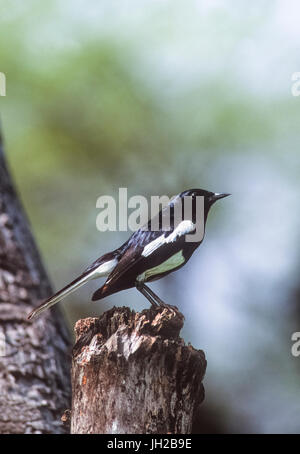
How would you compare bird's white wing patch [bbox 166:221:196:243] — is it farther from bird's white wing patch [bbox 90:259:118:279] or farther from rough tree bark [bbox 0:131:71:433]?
rough tree bark [bbox 0:131:71:433]

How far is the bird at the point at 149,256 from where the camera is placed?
2.83 meters

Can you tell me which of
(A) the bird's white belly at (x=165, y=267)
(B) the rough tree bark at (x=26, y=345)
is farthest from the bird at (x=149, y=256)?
(B) the rough tree bark at (x=26, y=345)

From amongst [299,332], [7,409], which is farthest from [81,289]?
[299,332]

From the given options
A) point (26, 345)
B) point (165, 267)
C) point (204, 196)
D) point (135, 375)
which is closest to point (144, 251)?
point (165, 267)

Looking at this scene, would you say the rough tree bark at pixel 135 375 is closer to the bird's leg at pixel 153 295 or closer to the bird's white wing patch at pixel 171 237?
the bird's leg at pixel 153 295

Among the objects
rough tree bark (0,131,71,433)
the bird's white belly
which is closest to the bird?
the bird's white belly

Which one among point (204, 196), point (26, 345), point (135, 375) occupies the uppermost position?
point (204, 196)

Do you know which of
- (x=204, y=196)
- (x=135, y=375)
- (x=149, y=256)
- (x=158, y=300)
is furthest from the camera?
(x=204, y=196)

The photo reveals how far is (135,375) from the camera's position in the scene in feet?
7.73

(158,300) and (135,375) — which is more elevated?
(158,300)

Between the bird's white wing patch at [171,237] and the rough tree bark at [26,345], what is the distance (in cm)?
76

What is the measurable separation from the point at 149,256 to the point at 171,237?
0.47ft

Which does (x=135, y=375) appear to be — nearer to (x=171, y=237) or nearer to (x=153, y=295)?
(x=153, y=295)
